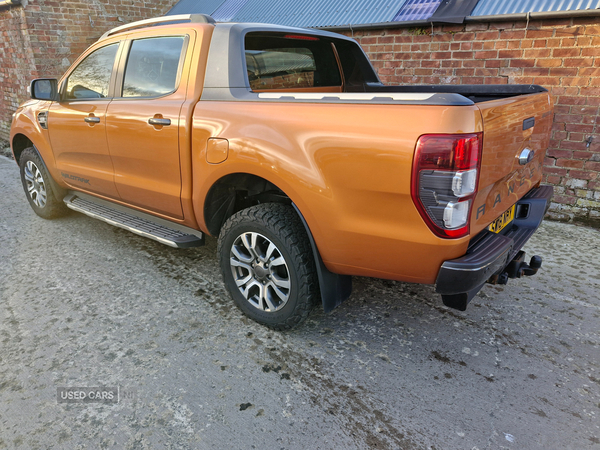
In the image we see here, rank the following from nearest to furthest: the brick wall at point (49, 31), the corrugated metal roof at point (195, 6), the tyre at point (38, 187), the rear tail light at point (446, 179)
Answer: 1. the rear tail light at point (446, 179)
2. the tyre at point (38, 187)
3. the brick wall at point (49, 31)
4. the corrugated metal roof at point (195, 6)

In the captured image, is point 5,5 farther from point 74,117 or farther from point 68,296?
point 68,296

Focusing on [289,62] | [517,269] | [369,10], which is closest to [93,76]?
[289,62]

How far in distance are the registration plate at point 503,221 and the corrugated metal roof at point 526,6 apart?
3.07m

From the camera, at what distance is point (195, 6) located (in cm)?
941

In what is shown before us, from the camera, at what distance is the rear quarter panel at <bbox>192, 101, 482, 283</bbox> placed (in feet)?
6.89

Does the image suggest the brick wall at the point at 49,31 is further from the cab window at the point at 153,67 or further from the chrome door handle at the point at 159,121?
the chrome door handle at the point at 159,121

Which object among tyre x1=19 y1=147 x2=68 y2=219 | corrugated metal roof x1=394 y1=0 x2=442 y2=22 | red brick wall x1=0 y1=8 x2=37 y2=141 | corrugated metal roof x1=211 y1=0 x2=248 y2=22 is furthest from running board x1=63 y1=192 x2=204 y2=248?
red brick wall x1=0 y1=8 x2=37 y2=141

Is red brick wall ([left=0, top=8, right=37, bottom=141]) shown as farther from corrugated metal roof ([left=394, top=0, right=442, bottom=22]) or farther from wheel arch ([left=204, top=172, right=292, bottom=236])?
wheel arch ([left=204, top=172, right=292, bottom=236])

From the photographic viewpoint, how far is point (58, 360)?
263cm

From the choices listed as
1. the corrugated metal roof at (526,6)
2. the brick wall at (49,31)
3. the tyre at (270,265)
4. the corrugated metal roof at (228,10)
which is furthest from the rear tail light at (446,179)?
the brick wall at (49,31)

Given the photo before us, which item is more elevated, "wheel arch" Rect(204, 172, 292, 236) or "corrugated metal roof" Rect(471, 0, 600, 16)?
"corrugated metal roof" Rect(471, 0, 600, 16)

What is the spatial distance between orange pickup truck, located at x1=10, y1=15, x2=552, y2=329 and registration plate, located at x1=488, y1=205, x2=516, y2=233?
2cm

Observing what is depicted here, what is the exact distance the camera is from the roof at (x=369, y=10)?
196 inches

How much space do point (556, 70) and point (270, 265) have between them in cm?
408
